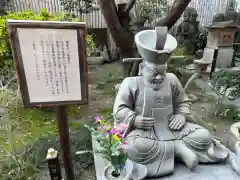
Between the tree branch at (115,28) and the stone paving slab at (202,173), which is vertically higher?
the tree branch at (115,28)

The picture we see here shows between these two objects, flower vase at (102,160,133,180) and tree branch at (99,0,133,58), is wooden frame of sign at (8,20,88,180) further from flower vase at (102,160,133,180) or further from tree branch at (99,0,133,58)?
tree branch at (99,0,133,58)

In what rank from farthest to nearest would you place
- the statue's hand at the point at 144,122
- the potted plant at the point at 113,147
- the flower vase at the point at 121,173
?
1. the statue's hand at the point at 144,122
2. the flower vase at the point at 121,173
3. the potted plant at the point at 113,147

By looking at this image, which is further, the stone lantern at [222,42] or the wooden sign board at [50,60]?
the stone lantern at [222,42]

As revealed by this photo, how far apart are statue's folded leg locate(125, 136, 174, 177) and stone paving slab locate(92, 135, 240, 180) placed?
11 centimetres

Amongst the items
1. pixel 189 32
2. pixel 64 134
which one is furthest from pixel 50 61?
pixel 189 32

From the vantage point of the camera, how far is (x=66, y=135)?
2.09 m

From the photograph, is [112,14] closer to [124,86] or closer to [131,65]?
[131,65]

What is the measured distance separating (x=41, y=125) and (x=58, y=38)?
9.50ft

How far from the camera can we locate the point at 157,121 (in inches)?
100

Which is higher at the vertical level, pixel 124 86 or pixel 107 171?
pixel 124 86

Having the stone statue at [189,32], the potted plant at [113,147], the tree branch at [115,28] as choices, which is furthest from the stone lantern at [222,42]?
the potted plant at [113,147]

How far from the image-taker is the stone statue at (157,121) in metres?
2.30

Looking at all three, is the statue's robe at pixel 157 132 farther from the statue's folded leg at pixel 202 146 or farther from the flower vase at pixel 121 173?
the flower vase at pixel 121 173

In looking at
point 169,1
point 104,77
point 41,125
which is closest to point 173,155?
point 41,125
